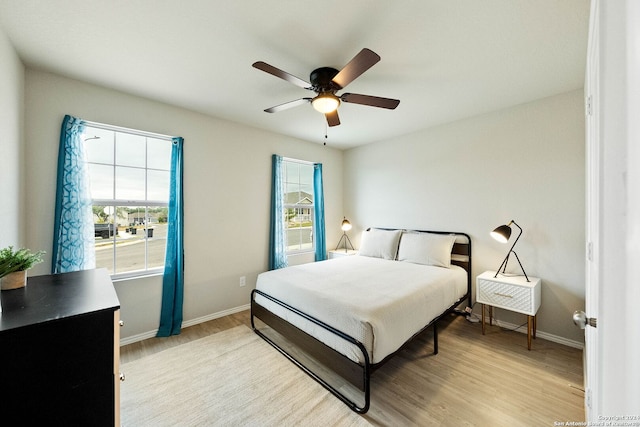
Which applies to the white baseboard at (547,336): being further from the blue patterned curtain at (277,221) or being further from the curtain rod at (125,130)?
the curtain rod at (125,130)

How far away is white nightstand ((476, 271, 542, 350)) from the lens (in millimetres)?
2480

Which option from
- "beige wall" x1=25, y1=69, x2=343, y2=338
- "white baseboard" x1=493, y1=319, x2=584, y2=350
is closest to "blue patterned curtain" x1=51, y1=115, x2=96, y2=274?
"beige wall" x1=25, y1=69, x2=343, y2=338

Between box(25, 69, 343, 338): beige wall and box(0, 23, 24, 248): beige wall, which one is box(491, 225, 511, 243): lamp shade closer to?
box(25, 69, 343, 338): beige wall

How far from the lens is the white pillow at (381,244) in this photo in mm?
3715

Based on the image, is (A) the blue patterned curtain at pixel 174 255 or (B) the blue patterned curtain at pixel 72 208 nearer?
(B) the blue patterned curtain at pixel 72 208

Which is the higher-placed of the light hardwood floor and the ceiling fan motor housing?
the ceiling fan motor housing

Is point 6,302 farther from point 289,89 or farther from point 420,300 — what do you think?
point 420,300

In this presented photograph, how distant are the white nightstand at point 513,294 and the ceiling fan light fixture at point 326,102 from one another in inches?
96.0

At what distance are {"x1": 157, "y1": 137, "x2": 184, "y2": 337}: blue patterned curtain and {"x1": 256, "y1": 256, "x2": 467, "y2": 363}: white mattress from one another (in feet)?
3.15

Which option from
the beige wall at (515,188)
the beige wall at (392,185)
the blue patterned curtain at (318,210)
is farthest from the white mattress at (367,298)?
the blue patterned curtain at (318,210)

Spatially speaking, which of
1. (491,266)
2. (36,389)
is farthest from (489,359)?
(36,389)

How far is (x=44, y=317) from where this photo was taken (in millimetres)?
1035

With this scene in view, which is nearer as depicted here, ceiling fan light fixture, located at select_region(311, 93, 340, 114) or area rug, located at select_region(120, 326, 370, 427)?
area rug, located at select_region(120, 326, 370, 427)

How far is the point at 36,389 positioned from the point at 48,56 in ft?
7.90
